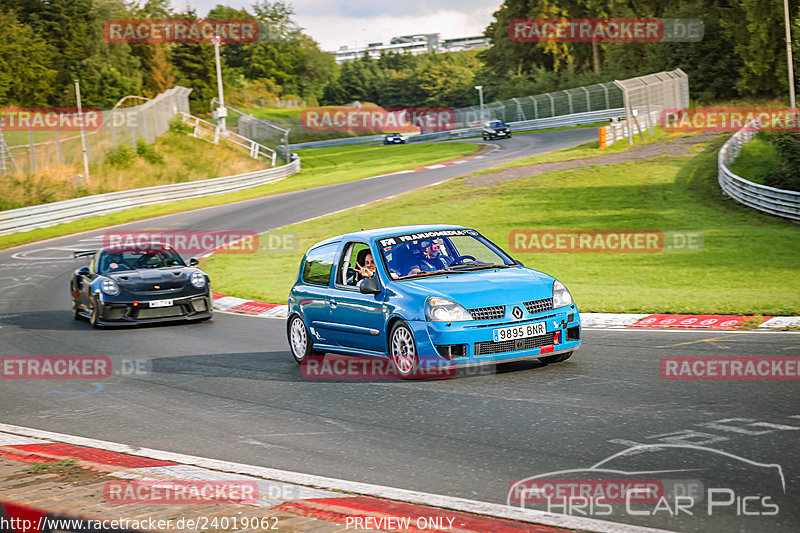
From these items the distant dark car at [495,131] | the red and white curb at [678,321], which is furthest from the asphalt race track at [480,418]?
the distant dark car at [495,131]

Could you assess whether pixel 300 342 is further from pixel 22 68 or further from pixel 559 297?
pixel 22 68

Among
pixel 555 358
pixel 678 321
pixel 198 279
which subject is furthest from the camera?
pixel 198 279

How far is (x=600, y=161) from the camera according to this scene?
38.1 metres

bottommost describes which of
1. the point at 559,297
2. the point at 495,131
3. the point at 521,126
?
the point at 559,297

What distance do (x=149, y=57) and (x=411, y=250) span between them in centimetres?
8706

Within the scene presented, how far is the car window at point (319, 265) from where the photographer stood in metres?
10.8

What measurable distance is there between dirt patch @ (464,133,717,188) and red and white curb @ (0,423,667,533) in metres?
28.9

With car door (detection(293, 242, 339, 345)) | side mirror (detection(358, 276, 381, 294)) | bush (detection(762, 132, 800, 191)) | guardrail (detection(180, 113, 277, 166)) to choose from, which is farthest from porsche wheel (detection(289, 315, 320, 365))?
guardrail (detection(180, 113, 277, 166))

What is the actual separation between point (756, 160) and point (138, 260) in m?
26.4

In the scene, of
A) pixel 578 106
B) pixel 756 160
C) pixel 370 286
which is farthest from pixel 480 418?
pixel 578 106

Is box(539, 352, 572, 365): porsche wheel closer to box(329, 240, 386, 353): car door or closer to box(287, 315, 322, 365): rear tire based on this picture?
box(329, 240, 386, 353): car door

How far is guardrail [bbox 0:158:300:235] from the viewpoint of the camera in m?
32.6

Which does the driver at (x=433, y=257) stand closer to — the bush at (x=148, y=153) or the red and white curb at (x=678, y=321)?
the red and white curb at (x=678, y=321)

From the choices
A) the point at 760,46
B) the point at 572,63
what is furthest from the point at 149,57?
the point at 760,46
